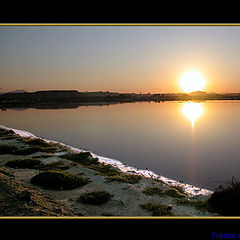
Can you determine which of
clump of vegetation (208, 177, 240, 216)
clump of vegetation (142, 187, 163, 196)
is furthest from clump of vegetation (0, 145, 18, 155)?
clump of vegetation (208, 177, 240, 216)

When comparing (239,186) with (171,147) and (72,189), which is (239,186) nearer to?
(72,189)

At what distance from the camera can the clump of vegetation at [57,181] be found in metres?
9.13


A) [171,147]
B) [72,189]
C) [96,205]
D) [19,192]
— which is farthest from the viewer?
[171,147]

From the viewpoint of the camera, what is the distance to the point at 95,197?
315 inches

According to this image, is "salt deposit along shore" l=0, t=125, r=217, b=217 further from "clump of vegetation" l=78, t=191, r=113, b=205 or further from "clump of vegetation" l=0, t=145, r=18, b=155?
"clump of vegetation" l=0, t=145, r=18, b=155

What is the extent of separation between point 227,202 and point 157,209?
2390 mm

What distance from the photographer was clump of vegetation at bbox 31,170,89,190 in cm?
913

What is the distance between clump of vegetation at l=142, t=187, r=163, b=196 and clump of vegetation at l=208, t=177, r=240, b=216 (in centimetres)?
194
